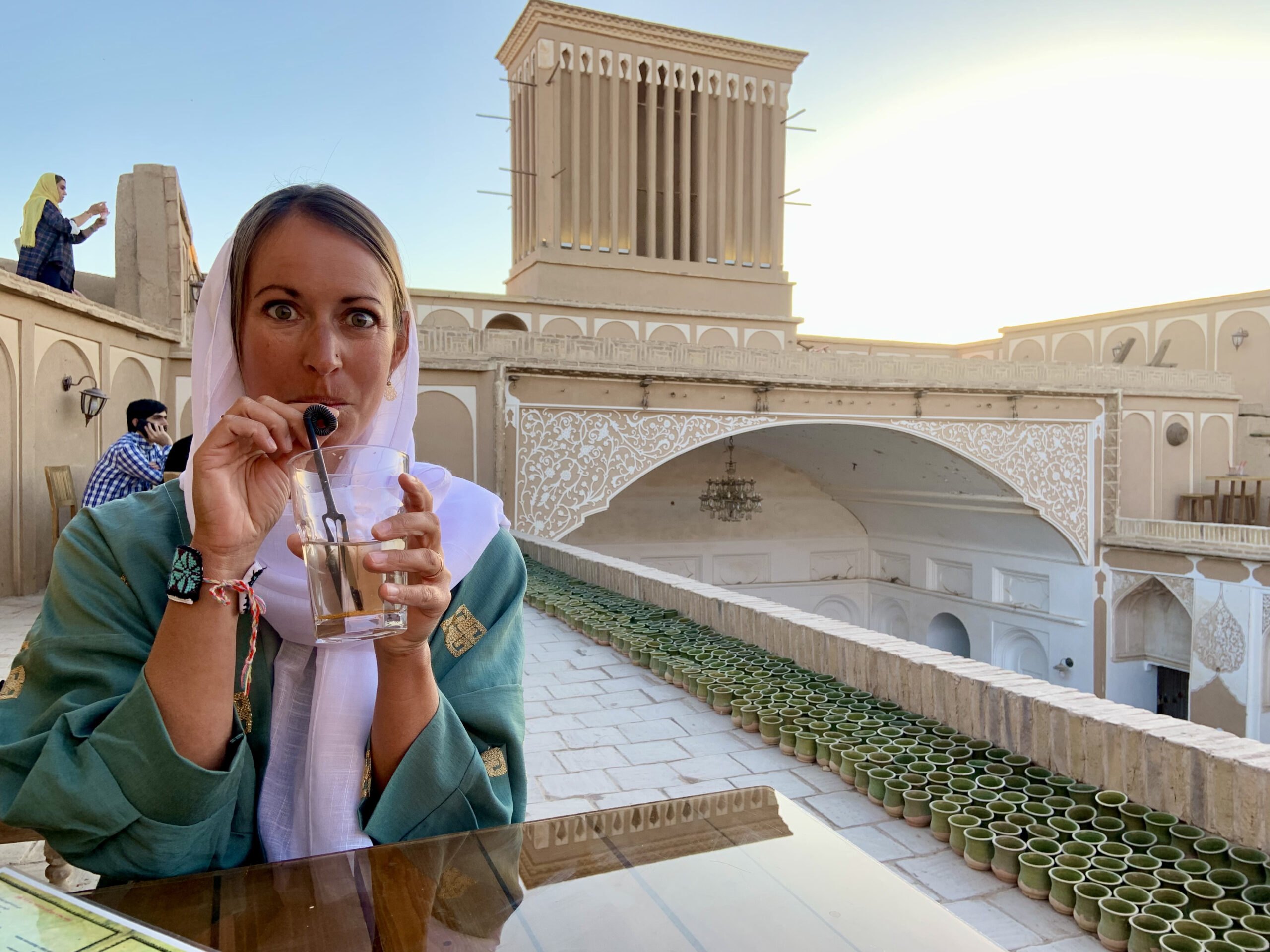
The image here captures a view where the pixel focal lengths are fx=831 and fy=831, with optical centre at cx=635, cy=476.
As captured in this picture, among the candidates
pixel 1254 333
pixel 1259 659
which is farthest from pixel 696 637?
pixel 1254 333

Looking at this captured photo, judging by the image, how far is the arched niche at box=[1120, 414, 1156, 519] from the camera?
13.1 meters

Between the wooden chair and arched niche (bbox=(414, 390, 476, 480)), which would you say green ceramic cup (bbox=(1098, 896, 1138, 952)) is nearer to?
the wooden chair

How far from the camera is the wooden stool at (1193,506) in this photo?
534 inches

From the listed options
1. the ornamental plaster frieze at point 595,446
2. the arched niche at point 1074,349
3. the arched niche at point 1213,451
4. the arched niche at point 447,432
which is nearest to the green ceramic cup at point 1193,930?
the ornamental plaster frieze at point 595,446

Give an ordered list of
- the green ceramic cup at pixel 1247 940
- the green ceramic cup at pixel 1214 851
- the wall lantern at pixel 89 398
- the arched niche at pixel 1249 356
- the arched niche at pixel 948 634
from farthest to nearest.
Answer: the arched niche at pixel 1249 356
the arched niche at pixel 948 634
the wall lantern at pixel 89 398
the green ceramic cup at pixel 1214 851
the green ceramic cup at pixel 1247 940

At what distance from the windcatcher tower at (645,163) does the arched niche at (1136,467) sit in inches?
241

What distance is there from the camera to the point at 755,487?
15328mm

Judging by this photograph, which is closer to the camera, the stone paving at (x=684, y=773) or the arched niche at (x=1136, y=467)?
the stone paving at (x=684, y=773)

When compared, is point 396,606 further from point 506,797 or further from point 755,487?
point 755,487

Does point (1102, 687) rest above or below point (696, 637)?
below

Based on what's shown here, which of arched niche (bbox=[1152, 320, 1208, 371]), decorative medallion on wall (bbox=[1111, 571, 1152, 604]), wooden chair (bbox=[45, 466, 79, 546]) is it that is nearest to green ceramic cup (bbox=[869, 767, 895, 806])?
wooden chair (bbox=[45, 466, 79, 546])

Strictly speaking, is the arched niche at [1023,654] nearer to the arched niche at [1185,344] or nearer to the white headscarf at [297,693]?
the arched niche at [1185,344]

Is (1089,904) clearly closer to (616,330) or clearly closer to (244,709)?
(244,709)

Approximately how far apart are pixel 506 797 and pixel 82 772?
0.43 m
